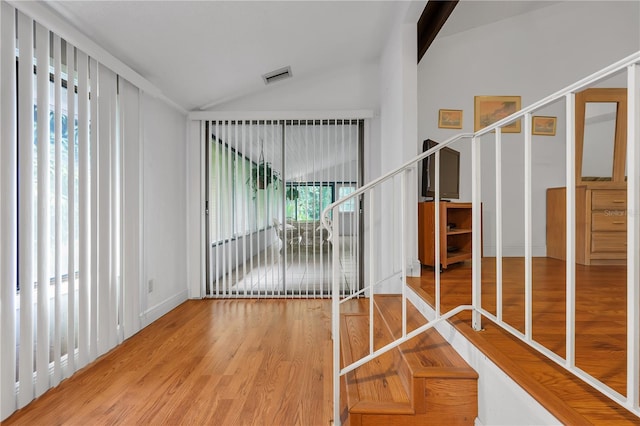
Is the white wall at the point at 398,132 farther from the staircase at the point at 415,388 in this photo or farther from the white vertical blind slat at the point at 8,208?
the white vertical blind slat at the point at 8,208

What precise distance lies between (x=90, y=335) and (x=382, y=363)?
2.01 m

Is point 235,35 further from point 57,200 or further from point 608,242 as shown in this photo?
point 608,242

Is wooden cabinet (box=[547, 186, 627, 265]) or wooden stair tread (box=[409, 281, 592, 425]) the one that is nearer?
wooden stair tread (box=[409, 281, 592, 425])

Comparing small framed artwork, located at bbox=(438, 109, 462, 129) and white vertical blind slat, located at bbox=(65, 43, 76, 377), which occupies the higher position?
small framed artwork, located at bbox=(438, 109, 462, 129)

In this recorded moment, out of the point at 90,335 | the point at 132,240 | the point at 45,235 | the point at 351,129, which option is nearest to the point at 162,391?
the point at 90,335

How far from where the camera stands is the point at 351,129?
3830 millimetres

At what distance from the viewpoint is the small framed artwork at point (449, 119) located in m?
3.64

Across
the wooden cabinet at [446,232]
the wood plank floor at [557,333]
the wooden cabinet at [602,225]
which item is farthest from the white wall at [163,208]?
the wooden cabinet at [602,225]

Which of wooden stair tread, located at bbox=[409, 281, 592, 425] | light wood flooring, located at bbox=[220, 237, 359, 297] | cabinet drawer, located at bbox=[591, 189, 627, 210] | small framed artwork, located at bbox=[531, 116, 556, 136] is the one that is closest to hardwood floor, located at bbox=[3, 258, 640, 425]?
wooden stair tread, located at bbox=[409, 281, 592, 425]

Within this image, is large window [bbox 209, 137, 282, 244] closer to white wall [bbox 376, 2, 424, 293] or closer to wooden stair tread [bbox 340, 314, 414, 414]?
white wall [bbox 376, 2, 424, 293]

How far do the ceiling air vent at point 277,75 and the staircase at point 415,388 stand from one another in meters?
3.01

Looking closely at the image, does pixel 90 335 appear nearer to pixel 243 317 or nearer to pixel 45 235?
pixel 45 235

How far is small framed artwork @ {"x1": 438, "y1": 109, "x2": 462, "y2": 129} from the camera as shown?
3643 millimetres

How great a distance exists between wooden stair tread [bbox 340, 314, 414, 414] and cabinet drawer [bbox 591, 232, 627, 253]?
2820 millimetres
